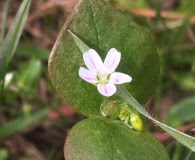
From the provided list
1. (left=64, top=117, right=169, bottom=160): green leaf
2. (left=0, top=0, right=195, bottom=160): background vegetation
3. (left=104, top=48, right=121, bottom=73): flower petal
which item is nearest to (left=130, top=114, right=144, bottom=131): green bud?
(left=64, top=117, right=169, bottom=160): green leaf

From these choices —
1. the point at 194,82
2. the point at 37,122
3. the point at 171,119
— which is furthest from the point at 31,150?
the point at 194,82

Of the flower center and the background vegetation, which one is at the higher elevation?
the flower center

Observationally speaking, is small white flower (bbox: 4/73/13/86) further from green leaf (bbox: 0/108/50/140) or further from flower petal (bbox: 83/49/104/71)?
flower petal (bbox: 83/49/104/71)

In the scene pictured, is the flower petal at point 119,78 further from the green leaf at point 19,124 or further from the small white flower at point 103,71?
the green leaf at point 19,124

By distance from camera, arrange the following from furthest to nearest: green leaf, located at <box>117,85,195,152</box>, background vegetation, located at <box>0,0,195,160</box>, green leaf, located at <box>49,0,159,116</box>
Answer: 1. background vegetation, located at <box>0,0,195,160</box>
2. green leaf, located at <box>49,0,159,116</box>
3. green leaf, located at <box>117,85,195,152</box>

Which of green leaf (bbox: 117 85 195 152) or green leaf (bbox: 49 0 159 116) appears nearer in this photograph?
green leaf (bbox: 117 85 195 152)

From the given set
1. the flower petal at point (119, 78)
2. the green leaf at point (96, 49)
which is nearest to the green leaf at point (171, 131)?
the flower petal at point (119, 78)

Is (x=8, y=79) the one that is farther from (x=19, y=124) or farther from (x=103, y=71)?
(x=103, y=71)

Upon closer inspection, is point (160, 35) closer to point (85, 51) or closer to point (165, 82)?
point (165, 82)
